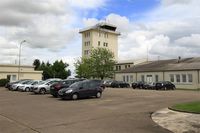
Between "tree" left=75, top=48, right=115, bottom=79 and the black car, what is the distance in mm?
51574

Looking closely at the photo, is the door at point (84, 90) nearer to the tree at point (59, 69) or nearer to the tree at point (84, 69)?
the tree at point (84, 69)

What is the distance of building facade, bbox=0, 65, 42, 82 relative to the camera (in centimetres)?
6983

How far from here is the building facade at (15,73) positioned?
229ft

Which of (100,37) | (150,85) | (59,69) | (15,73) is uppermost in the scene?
(100,37)

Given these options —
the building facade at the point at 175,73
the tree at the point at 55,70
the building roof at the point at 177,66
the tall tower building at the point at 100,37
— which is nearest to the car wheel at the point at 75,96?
the building facade at the point at 175,73

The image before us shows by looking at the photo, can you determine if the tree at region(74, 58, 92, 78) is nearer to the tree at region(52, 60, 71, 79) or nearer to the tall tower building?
the tall tower building


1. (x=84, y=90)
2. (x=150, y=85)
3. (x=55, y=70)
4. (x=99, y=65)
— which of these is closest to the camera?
(x=84, y=90)

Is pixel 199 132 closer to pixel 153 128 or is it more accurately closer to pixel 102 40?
pixel 153 128

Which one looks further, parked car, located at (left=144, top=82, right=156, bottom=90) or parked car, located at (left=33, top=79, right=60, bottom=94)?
parked car, located at (left=144, top=82, right=156, bottom=90)

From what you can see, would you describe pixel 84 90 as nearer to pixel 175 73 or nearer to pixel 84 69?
pixel 175 73

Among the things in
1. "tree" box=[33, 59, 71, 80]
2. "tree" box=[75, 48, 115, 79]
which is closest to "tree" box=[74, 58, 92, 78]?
"tree" box=[75, 48, 115, 79]

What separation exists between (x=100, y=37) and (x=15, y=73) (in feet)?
151

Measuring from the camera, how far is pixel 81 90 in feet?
85.0

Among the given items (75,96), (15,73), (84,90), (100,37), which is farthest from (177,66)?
(100,37)
